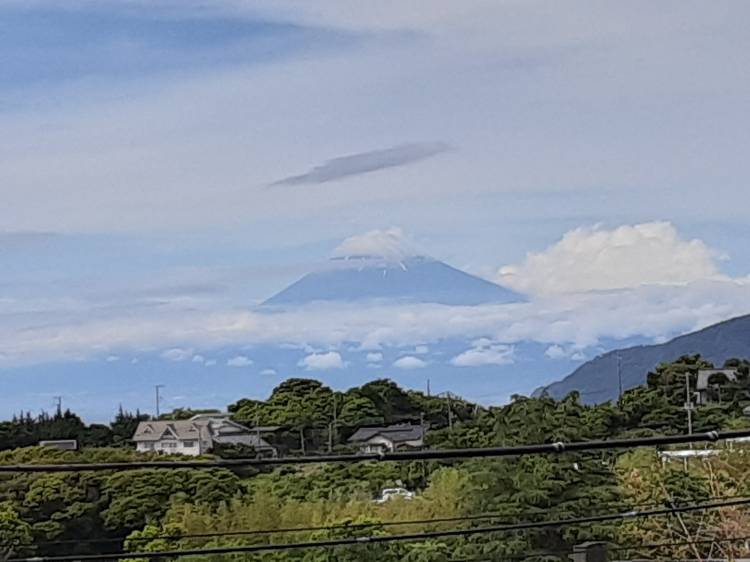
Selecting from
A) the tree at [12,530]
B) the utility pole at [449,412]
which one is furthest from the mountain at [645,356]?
the tree at [12,530]

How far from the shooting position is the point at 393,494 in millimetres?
6078

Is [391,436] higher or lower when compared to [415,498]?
higher

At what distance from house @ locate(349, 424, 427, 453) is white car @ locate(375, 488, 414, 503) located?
3.67 feet

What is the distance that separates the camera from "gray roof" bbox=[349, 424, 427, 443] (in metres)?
8.22

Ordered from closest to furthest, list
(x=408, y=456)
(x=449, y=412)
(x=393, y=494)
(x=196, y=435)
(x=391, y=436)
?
1. (x=408, y=456)
2. (x=393, y=494)
3. (x=391, y=436)
4. (x=196, y=435)
5. (x=449, y=412)

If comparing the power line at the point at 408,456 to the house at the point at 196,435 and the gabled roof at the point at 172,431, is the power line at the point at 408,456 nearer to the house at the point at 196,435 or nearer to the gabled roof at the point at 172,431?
the house at the point at 196,435

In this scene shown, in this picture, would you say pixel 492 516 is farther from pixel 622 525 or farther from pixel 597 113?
pixel 597 113

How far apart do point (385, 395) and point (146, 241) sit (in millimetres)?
22756

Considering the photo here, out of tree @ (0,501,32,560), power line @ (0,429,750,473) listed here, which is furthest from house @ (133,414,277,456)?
power line @ (0,429,750,473)

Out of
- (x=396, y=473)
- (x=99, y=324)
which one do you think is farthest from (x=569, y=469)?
(x=99, y=324)

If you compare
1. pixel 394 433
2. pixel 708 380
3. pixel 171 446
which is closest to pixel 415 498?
pixel 394 433

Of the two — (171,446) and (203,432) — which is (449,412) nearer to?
(203,432)

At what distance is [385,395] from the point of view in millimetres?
11695

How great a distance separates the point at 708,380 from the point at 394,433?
3.82 metres
